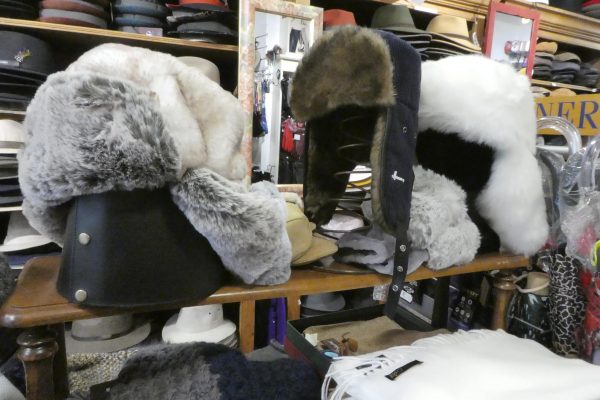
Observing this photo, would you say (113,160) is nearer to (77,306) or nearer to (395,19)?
(77,306)

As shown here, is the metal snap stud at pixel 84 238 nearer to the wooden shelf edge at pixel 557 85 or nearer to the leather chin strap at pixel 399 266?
the leather chin strap at pixel 399 266

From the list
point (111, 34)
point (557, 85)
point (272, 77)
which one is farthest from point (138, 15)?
point (557, 85)

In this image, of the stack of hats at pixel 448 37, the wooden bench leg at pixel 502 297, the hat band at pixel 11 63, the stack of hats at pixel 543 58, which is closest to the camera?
the wooden bench leg at pixel 502 297

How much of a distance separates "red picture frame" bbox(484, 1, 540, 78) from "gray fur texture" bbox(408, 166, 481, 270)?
1.33 metres

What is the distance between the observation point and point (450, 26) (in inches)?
60.8

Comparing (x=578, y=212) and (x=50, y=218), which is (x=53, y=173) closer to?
(x=50, y=218)

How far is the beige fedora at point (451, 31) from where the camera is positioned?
4.98 ft

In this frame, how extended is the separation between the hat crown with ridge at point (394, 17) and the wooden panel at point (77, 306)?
110 cm

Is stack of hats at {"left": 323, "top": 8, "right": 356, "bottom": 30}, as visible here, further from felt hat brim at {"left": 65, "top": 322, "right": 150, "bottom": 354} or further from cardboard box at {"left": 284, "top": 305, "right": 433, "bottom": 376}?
felt hat brim at {"left": 65, "top": 322, "right": 150, "bottom": 354}

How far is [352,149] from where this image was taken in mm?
832

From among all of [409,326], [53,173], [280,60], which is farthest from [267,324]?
[53,173]

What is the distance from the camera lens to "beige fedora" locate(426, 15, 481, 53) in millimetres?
1518

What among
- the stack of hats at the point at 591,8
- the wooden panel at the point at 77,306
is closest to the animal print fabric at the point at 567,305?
the wooden panel at the point at 77,306

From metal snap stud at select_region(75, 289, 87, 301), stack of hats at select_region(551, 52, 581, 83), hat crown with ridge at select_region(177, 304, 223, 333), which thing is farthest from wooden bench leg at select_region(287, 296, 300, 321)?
stack of hats at select_region(551, 52, 581, 83)
